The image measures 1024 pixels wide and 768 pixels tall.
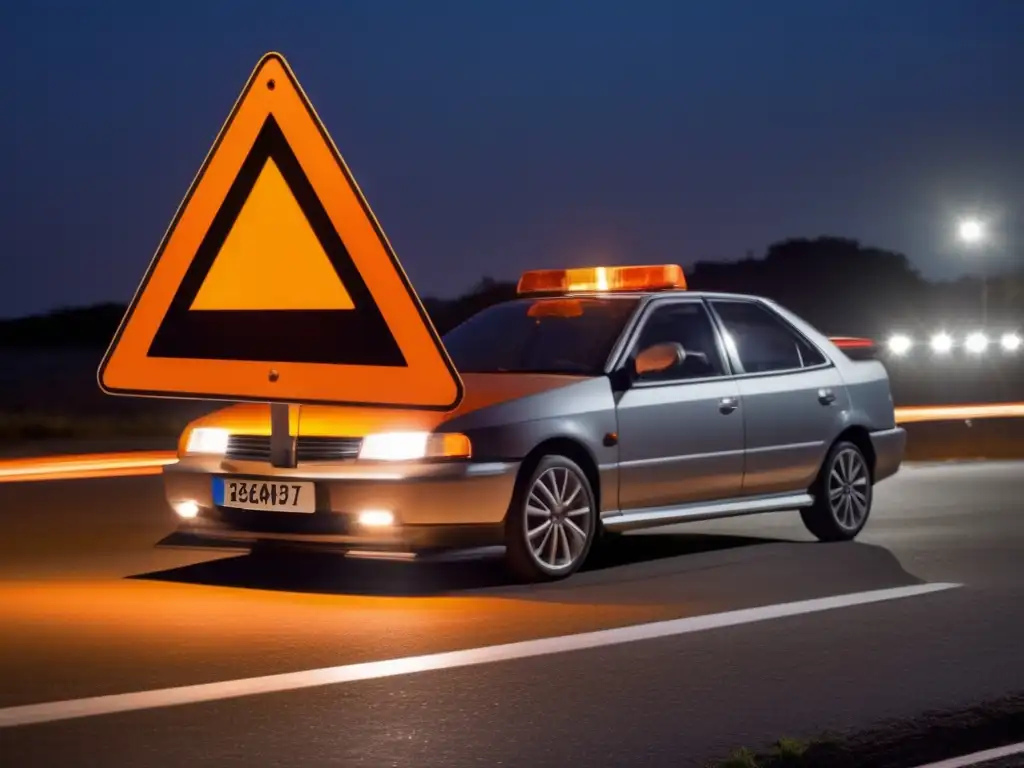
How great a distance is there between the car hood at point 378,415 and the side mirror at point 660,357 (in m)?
0.45

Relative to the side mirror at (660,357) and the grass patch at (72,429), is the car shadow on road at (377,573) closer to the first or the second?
the side mirror at (660,357)

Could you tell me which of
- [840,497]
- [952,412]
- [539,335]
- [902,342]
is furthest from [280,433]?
[902,342]

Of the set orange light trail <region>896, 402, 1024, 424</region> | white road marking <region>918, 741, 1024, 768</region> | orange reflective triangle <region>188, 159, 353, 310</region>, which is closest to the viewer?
white road marking <region>918, 741, 1024, 768</region>

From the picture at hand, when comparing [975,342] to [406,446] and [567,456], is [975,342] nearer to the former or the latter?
[567,456]

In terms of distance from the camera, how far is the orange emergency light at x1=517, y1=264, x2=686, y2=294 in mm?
12844

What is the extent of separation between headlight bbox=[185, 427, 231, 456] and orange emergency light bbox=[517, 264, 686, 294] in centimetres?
287

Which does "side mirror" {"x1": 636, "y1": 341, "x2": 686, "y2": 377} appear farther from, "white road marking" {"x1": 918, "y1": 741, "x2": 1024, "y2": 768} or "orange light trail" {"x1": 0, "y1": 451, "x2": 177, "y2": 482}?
"orange light trail" {"x1": 0, "y1": 451, "x2": 177, "y2": 482}

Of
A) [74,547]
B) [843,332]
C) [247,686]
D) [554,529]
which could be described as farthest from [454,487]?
[843,332]

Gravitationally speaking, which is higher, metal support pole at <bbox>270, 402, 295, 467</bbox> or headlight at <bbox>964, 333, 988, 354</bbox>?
headlight at <bbox>964, 333, 988, 354</bbox>

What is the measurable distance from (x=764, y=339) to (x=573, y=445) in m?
2.56

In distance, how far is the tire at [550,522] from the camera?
10.8 metres

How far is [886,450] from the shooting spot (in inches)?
546

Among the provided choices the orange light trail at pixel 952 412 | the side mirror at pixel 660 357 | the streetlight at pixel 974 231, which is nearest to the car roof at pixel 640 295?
the side mirror at pixel 660 357

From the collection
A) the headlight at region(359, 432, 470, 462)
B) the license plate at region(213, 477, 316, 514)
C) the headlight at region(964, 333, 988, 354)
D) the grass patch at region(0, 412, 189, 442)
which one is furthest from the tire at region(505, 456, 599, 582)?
the headlight at region(964, 333, 988, 354)
